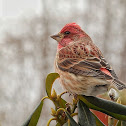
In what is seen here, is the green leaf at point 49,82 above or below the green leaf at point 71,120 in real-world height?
above

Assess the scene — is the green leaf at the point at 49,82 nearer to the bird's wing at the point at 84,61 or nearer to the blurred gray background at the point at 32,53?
the bird's wing at the point at 84,61

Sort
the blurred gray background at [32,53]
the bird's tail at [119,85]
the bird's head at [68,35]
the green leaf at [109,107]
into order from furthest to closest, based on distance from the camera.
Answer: the blurred gray background at [32,53] < the bird's head at [68,35] < the bird's tail at [119,85] < the green leaf at [109,107]

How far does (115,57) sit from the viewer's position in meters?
6.78

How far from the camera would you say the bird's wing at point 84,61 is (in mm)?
2080

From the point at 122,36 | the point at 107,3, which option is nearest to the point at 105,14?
the point at 107,3

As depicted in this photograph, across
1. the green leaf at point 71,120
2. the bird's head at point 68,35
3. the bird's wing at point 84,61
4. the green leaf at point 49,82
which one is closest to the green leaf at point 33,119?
the green leaf at point 49,82

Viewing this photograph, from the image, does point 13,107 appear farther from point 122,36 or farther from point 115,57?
point 122,36

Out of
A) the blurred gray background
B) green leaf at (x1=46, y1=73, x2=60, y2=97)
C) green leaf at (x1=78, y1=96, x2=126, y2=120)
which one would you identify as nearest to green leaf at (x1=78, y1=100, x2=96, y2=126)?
green leaf at (x1=78, y1=96, x2=126, y2=120)

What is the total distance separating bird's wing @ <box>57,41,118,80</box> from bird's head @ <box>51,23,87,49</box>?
107mm

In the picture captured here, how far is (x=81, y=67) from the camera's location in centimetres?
220

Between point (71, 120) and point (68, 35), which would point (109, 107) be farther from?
point (68, 35)

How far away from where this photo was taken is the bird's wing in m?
2.08

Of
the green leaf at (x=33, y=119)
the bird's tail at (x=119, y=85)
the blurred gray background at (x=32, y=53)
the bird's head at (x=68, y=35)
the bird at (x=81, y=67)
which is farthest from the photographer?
the blurred gray background at (x=32, y=53)

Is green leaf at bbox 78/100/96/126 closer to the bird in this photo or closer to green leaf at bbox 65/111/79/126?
green leaf at bbox 65/111/79/126
